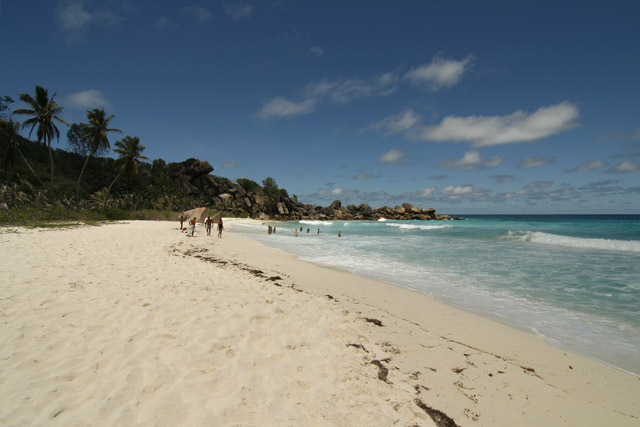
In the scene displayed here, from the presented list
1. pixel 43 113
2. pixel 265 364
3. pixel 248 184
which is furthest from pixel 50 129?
pixel 248 184

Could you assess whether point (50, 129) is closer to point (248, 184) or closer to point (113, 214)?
point (113, 214)

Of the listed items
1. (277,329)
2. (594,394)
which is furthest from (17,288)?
(594,394)

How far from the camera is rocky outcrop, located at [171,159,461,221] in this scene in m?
62.8

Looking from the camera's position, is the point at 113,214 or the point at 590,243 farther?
the point at 113,214

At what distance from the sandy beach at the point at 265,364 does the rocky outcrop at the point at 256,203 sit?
58223 millimetres

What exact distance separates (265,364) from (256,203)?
67.5 meters

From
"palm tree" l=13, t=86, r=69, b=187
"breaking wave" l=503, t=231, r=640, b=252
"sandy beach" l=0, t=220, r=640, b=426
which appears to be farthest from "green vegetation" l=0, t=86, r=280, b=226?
"breaking wave" l=503, t=231, r=640, b=252

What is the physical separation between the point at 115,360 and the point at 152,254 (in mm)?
7870

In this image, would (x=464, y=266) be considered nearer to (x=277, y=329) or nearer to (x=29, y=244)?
(x=277, y=329)

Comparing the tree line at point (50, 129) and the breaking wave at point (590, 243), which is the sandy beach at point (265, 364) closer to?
the breaking wave at point (590, 243)

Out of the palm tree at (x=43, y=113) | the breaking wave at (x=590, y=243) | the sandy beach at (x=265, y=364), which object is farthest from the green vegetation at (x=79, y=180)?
the breaking wave at (x=590, y=243)

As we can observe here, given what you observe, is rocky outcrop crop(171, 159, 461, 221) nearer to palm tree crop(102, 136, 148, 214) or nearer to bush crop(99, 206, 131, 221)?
palm tree crop(102, 136, 148, 214)

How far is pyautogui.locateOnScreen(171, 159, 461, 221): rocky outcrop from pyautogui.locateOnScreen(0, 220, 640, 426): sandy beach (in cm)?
5822

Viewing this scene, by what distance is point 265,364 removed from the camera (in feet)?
11.2
